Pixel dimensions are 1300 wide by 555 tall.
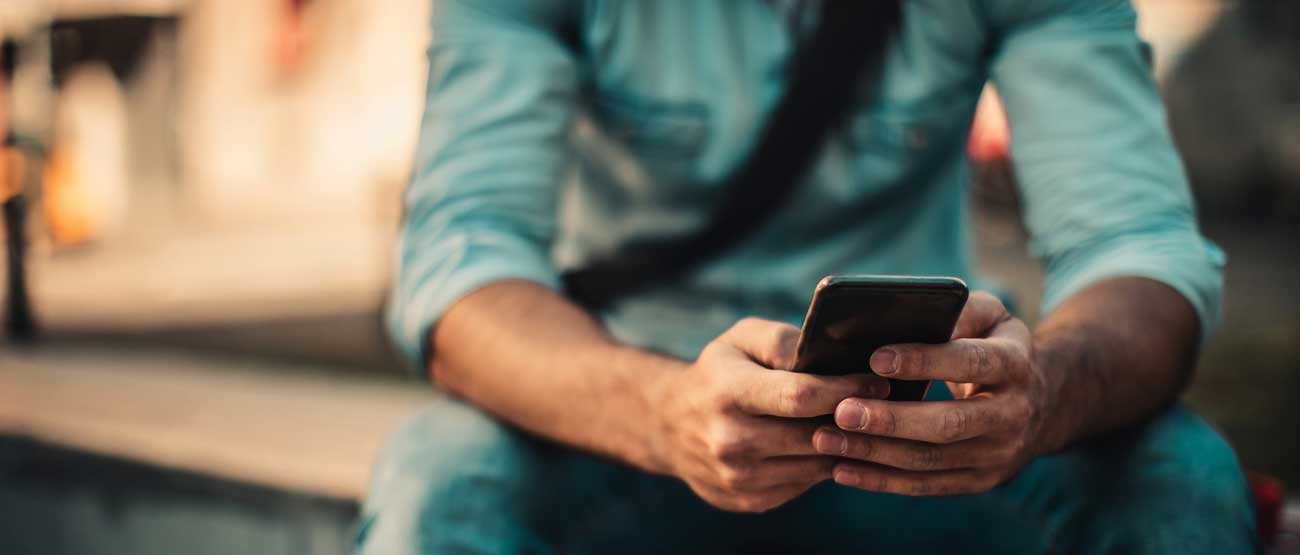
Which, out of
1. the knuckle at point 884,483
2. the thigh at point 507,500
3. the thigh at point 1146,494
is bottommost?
the thigh at point 507,500

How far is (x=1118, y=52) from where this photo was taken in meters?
1.35

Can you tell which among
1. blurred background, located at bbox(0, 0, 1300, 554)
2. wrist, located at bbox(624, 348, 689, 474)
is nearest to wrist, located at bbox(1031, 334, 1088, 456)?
wrist, located at bbox(624, 348, 689, 474)

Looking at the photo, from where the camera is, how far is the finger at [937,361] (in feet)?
2.91

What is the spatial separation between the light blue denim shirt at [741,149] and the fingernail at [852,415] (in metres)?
0.50

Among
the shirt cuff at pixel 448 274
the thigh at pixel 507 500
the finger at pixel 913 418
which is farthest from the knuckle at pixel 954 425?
the shirt cuff at pixel 448 274

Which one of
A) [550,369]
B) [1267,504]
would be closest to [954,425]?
[550,369]

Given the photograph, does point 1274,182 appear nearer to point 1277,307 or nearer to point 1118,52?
point 1277,307

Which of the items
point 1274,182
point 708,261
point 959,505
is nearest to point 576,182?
point 708,261

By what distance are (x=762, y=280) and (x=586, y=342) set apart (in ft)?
1.36

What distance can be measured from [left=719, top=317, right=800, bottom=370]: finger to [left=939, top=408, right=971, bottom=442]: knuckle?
14 centimetres

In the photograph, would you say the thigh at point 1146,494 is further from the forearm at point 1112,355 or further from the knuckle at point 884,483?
the knuckle at point 884,483

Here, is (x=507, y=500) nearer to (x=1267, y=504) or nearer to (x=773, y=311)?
(x=773, y=311)

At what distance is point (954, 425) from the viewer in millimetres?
911

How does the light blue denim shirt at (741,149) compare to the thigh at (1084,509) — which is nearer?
the thigh at (1084,509)
